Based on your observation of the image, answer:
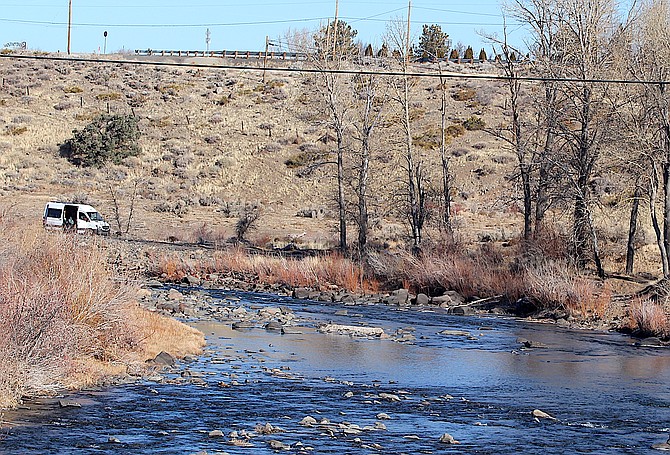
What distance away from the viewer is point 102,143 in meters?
70.3

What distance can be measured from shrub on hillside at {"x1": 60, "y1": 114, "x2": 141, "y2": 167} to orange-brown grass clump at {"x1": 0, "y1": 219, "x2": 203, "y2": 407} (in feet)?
160

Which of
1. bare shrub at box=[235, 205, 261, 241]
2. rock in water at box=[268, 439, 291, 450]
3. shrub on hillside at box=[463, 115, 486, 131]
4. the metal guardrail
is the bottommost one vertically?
rock in water at box=[268, 439, 291, 450]

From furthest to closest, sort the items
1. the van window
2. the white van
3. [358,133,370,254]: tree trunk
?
the van window, the white van, [358,133,370,254]: tree trunk

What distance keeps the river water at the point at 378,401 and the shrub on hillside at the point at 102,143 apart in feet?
153

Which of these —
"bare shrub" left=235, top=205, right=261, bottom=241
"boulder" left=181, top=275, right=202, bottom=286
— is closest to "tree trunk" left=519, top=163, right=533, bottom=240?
"boulder" left=181, top=275, right=202, bottom=286

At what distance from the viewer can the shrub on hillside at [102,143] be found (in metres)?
69.5

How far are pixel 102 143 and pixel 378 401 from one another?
2247 inches

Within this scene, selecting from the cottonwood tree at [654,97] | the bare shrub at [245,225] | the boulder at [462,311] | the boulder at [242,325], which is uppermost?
the cottonwood tree at [654,97]

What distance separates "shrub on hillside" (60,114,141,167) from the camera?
6950 cm

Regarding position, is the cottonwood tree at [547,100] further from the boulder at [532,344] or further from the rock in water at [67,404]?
the rock in water at [67,404]

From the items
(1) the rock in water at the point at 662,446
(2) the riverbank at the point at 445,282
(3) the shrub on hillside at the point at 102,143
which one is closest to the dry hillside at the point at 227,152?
(3) the shrub on hillside at the point at 102,143

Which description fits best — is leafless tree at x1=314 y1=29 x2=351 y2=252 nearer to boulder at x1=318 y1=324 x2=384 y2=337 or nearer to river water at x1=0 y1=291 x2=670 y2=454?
boulder at x1=318 y1=324 x2=384 y2=337

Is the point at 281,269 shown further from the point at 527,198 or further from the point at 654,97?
the point at 654,97

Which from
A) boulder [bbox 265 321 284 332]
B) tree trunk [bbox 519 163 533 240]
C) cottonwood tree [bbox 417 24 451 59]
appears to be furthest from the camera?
cottonwood tree [bbox 417 24 451 59]
